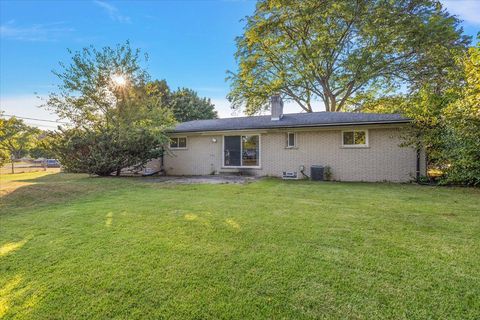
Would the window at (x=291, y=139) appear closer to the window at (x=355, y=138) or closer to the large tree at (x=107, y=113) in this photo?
the window at (x=355, y=138)

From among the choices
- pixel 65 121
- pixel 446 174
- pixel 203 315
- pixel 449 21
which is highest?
pixel 449 21

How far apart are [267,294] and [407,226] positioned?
9.86 feet

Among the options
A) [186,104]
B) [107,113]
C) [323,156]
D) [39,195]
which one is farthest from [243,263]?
[186,104]

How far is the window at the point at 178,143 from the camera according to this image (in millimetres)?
13672

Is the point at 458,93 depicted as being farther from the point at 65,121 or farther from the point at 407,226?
the point at 65,121

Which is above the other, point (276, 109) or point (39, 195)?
point (276, 109)

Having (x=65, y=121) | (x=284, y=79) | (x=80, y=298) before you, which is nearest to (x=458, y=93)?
(x=80, y=298)

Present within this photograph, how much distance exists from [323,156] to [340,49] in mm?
12350

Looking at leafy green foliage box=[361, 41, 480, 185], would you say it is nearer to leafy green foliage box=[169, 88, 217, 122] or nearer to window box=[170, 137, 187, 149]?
window box=[170, 137, 187, 149]

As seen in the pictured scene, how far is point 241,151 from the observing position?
41.0ft

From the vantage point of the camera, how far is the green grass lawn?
2082 millimetres

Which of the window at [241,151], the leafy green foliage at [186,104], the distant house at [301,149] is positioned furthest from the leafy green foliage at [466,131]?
the leafy green foliage at [186,104]

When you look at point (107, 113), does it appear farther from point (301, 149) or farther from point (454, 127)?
point (454, 127)

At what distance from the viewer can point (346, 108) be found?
2270 cm
